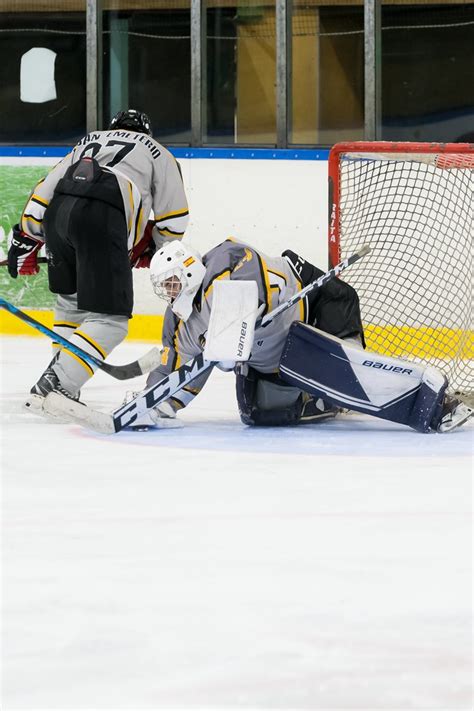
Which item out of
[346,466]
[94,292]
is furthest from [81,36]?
[346,466]

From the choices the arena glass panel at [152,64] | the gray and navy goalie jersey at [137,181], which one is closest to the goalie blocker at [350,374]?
the gray and navy goalie jersey at [137,181]

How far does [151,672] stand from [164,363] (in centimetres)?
197

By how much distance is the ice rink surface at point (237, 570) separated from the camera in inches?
77.2

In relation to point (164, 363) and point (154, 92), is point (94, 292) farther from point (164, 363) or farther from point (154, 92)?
point (154, 92)

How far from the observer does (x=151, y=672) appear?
6.52 feet

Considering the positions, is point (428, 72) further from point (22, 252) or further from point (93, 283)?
point (93, 283)

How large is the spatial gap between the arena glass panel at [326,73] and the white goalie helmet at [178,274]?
8.18ft

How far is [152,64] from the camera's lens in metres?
6.43

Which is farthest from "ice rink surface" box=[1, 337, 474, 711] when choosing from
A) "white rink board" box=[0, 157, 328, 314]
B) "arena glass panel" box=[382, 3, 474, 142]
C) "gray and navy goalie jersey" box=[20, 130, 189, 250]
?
"arena glass panel" box=[382, 3, 474, 142]

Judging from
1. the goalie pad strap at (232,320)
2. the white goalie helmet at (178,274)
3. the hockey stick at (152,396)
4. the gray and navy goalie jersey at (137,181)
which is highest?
the gray and navy goalie jersey at (137,181)

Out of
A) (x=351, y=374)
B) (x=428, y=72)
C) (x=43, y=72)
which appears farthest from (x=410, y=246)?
(x=43, y=72)

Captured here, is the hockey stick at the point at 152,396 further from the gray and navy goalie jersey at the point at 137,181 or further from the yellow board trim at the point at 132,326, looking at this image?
the yellow board trim at the point at 132,326

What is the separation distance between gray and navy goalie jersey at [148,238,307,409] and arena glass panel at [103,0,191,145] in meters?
2.48

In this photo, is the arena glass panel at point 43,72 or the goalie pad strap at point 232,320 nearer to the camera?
the goalie pad strap at point 232,320
